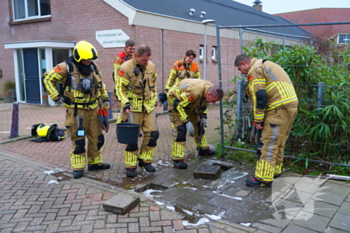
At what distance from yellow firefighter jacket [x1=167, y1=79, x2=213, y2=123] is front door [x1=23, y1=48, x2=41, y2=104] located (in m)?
10.7

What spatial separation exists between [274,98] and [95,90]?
109 inches

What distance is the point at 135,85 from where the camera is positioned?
4965 millimetres

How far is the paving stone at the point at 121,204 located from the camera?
3697mm

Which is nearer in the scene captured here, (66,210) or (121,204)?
(121,204)

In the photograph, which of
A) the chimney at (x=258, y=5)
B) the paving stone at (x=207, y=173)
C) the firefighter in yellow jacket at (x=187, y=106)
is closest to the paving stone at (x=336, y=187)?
the paving stone at (x=207, y=173)

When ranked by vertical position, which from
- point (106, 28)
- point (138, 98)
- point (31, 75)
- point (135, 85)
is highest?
point (106, 28)

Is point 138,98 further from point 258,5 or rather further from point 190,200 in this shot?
point 258,5

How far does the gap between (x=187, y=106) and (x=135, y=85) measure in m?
1.01

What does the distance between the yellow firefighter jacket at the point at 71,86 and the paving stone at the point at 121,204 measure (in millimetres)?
1701

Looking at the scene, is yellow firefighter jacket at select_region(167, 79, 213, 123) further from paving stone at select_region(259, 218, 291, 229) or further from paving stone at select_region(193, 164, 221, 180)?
paving stone at select_region(259, 218, 291, 229)

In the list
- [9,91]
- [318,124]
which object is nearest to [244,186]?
[318,124]

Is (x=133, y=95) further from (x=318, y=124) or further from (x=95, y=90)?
(x=318, y=124)

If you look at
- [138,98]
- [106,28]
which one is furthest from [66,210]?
[106,28]

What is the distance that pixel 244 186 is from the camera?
448 cm
